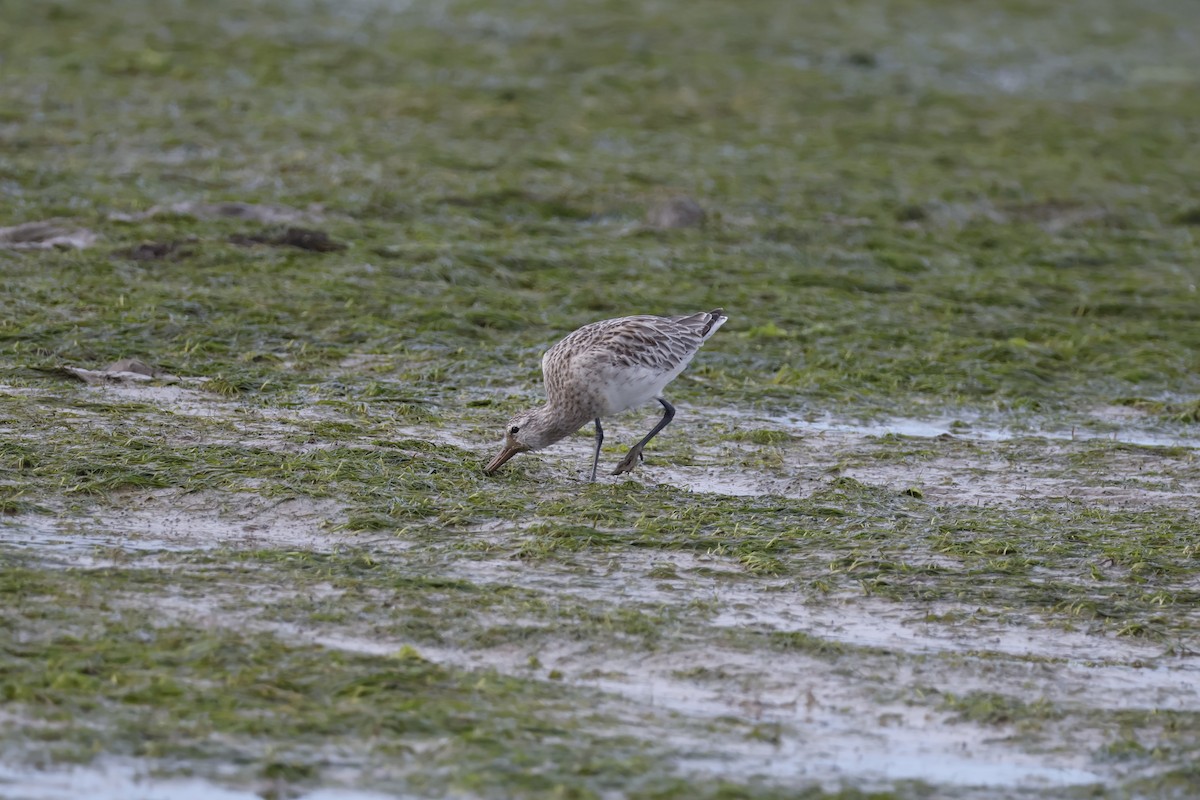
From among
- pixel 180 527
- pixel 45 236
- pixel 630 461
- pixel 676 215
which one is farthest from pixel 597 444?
pixel 676 215

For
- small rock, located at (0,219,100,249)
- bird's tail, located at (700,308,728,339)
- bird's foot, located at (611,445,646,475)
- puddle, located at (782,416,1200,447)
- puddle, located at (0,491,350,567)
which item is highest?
bird's tail, located at (700,308,728,339)

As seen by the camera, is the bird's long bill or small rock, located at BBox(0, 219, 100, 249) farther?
small rock, located at BBox(0, 219, 100, 249)

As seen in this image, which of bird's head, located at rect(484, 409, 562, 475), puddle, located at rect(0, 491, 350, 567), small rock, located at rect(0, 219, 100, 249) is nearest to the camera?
puddle, located at rect(0, 491, 350, 567)

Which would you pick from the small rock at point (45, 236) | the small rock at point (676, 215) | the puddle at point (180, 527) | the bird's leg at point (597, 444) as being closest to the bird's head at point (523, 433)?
the bird's leg at point (597, 444)

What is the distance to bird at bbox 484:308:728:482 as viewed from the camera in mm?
8117

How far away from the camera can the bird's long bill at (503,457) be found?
319 inches

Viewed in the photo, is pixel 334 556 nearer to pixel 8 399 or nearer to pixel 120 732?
pixel 120 732

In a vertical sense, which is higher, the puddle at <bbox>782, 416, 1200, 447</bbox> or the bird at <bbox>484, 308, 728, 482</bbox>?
the bird at <bbox>484, 308, 728, 482</bbox>

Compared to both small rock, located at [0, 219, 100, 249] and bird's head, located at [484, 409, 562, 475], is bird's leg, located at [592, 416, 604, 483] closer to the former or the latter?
bird's head, located at [484, 409, 562, 475]

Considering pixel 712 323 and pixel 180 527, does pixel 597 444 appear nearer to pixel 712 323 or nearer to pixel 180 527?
pixel 712 323

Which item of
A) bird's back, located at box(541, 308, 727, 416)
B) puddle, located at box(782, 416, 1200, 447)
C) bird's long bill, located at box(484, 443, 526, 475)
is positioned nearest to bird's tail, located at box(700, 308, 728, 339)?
bird's back, located at box(541, 308, 727, 416)

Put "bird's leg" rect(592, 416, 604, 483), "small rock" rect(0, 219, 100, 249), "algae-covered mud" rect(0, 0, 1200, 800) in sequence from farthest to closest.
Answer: "small rock" rect(0, 219, 100, 249) → "bird's leg" rect(592, 416, 604, 483) → "algae-covered mud" rect(0, 0, 1200, 800)

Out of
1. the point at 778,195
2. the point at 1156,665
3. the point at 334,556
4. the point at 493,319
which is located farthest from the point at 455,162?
the point at 1156,665

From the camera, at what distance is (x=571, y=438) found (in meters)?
9.15
